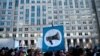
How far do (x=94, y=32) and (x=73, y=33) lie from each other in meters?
8.23

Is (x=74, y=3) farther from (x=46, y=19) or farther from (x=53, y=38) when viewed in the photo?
(x=53, y=38)

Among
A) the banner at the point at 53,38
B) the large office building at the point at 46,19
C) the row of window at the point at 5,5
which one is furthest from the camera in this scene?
the row of window at the point at 5,5

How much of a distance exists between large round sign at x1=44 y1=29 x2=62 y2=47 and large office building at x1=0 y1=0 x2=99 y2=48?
261ft

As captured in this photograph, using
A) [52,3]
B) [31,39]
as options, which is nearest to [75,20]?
[52,3]

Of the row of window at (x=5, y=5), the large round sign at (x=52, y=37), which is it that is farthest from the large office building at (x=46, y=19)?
the large round sign at (x=52, y=37)

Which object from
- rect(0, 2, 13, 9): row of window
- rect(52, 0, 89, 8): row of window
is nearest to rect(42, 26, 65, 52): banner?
rect(52, 0, 89, 8): row of window

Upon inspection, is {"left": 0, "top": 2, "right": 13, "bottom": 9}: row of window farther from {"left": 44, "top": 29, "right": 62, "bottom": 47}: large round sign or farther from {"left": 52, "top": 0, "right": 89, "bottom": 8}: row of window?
{"left": 44, "top": 29, "right": 62, "bottom": 47}: large round sign

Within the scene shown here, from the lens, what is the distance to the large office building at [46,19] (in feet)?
293

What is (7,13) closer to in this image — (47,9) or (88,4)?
(47,9)

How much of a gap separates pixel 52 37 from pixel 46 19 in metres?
83.7

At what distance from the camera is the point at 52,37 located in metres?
8.03

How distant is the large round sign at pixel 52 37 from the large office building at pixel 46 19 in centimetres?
7950

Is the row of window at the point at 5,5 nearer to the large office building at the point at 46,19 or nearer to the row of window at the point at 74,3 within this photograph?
the large office building at the point at 46,19

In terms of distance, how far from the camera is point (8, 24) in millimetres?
90312
